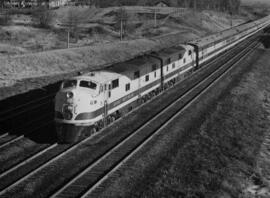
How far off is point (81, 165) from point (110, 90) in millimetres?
6234

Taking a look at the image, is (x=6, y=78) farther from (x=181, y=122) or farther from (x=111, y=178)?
(x=111, y=178)

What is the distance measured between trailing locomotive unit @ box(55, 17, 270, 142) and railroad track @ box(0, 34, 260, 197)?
47.9 inches

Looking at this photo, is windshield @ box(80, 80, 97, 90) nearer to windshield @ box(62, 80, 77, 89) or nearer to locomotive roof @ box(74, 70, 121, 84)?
→ locomotive roof @ box(74, 70, 121, 84)

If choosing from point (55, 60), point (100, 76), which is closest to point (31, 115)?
point (100, 76)

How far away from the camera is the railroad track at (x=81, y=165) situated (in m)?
16.5

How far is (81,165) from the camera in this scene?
752 inches

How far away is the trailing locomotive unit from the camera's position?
21.2 m

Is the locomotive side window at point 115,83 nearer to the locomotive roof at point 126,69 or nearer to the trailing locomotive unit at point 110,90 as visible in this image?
the trailing locomotive unit at point 110,90

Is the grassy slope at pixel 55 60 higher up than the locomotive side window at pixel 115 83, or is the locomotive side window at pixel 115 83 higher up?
the locomotive side window at pixel 115 83

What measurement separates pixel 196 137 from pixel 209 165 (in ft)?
14.1

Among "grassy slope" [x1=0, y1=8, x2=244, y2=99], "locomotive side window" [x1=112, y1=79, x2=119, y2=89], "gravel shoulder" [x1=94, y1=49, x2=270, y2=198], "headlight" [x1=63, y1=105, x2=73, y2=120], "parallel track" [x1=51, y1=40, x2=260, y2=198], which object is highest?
"locomotive side window" [x1=112, y1=79, x2=119, y2=89]

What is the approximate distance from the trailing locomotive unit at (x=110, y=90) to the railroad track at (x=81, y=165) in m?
1.22

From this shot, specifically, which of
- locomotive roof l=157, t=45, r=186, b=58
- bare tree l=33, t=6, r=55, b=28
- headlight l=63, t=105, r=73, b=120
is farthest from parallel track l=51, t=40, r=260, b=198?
bare tree l=33, t=6, r=55, b=28

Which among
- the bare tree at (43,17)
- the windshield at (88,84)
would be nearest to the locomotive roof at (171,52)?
the windshield at (88,84)
